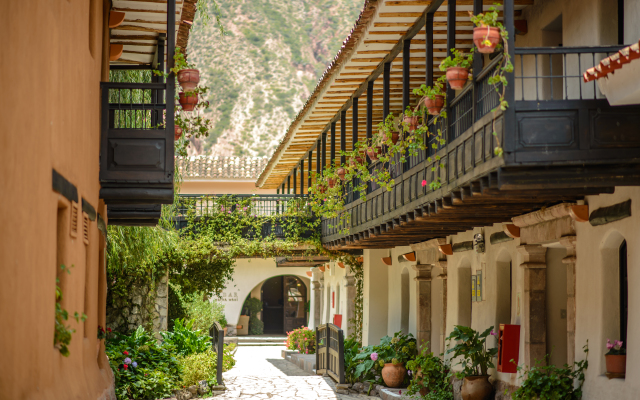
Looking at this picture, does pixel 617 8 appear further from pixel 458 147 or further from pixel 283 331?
pixel 283 331

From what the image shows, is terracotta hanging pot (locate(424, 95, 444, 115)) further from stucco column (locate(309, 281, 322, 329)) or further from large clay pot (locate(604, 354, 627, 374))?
stucco column (locate(309, 281, 322, 329))

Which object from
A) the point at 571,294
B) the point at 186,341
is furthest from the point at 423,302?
the point at 571,294

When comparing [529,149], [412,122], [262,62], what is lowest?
[529,149]

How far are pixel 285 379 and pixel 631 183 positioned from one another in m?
11.2

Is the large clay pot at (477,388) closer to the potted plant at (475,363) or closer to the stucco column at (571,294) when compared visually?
the potted plant at (475,363)

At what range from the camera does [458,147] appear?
9281 millimetres

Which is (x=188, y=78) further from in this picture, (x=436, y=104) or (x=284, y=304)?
(x=284, y=304)

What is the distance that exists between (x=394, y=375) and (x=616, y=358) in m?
7.02

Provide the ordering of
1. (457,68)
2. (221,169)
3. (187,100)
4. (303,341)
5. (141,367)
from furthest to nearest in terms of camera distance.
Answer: (221,169)
(303,341)
(141,367)
(187,100)
(457,68)

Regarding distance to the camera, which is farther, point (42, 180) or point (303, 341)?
point (303, 341)

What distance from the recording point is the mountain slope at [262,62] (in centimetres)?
6712

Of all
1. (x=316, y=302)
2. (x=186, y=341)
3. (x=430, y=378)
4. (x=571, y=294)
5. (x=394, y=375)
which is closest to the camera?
(x=571, y=294)

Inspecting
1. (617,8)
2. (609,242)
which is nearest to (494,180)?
(609,242)

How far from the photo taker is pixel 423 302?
16.6 metres
